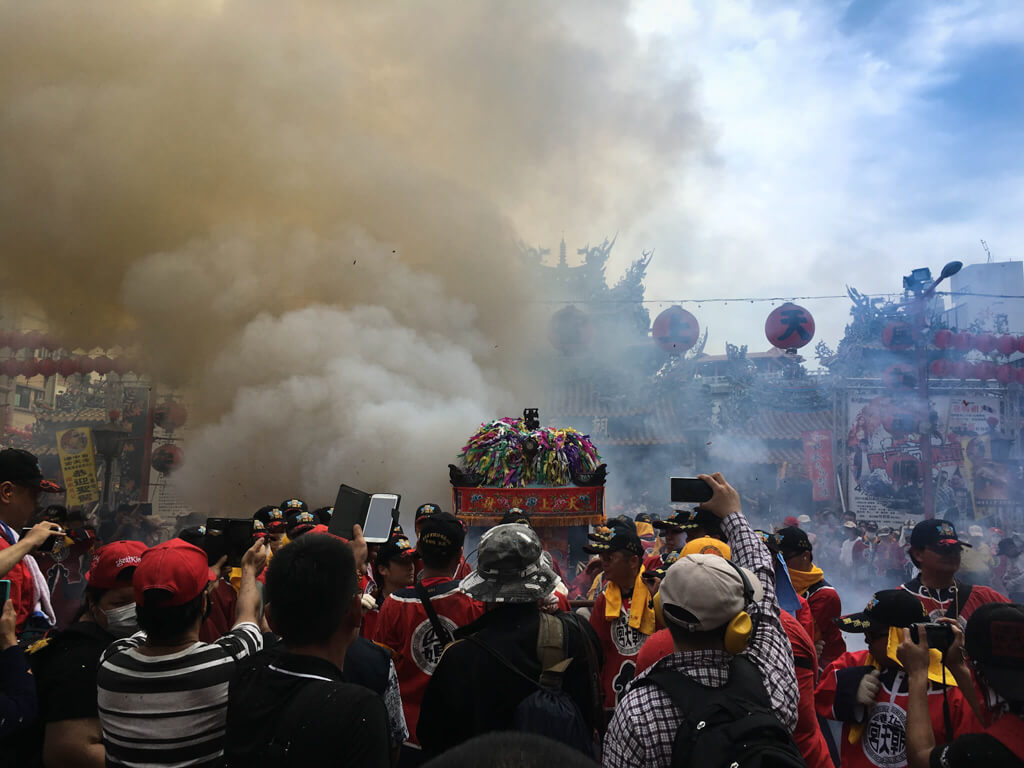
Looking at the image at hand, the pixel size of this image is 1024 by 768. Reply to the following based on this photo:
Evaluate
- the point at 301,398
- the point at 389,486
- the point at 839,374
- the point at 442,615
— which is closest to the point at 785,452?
the point at 839,374

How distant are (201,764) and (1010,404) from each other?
21.4 m

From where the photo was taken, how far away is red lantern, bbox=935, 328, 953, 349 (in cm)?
1705

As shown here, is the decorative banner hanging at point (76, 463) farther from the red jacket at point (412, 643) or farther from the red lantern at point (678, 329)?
the red lantern at point (678, 329)

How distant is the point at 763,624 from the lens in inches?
83.4

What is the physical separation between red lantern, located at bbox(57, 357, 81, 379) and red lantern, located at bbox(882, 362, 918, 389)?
62.9 feet

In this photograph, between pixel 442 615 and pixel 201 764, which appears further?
pixel 442 615

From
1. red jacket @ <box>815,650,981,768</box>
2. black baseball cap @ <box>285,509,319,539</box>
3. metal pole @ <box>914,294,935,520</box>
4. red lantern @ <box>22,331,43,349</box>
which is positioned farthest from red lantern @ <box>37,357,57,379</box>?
metal pole @ <box>914,294,935,520</box>

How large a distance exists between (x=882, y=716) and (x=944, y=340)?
55.0ft

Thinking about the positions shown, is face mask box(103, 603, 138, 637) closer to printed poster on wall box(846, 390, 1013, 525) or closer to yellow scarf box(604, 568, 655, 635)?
yellow scarf box(604, 568, 655, 635)

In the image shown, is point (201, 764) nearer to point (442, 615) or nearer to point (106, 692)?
point (106, 692)

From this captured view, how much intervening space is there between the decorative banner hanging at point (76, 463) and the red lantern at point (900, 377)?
1784cm

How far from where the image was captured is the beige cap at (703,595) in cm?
187

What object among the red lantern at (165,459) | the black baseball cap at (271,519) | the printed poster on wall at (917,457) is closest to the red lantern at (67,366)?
the red lantern at (165,459)

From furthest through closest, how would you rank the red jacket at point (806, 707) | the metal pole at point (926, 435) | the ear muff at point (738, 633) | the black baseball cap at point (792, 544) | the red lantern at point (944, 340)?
1. the red lantern at point (944, 340)
2. the metal pole at point (926, 435)
3. the black baseball cap at point (792, 544)
4. the red jacket at point (806, 707)
5. the ear muff at point (738, 633)
